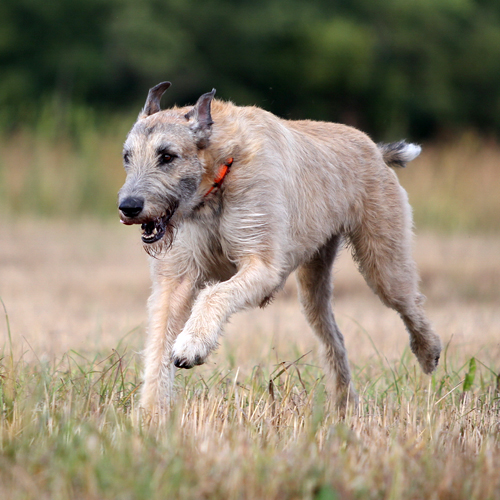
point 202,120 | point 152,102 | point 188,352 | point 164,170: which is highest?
point 152,102

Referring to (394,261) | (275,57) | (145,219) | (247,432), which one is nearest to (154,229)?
(145,219)

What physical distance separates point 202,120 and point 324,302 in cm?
187

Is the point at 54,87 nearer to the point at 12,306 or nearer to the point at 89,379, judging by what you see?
the point at 12,306

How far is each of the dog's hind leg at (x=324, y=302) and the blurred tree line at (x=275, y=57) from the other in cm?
1416

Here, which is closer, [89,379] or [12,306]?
[89,379]

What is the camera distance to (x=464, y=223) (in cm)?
1454

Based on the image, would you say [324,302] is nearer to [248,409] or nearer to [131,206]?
[248,409]

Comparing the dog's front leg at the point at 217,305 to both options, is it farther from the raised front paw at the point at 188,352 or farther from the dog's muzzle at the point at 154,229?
the dog's muzzle at the point at 154,229

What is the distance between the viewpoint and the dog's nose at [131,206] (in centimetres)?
399

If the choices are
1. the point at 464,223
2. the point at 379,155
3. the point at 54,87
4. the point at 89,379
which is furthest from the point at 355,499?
the point at 54,87

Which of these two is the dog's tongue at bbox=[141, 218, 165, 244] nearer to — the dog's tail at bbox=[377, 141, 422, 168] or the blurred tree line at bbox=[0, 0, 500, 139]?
the dog's tail at bbox=[377, 141, 422, 168]

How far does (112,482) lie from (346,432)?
1084 mm

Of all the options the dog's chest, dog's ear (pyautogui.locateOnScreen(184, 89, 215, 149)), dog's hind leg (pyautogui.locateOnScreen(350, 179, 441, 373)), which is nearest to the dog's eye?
dog's ear (pyautogui.locateOnScreen(184, 89, 215, 149))

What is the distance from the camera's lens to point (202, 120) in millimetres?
4352
